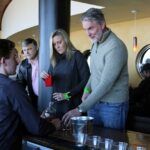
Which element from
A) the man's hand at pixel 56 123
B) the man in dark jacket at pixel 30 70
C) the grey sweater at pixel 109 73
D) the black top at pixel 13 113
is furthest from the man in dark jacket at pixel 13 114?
the man in dark jacket at pixel 30 70

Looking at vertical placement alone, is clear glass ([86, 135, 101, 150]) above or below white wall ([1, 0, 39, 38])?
below

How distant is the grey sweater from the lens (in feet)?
7.23

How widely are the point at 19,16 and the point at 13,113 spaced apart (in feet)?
24.8

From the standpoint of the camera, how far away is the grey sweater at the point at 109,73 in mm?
2203

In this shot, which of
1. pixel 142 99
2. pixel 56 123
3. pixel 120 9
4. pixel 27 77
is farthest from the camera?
pixel 120 9

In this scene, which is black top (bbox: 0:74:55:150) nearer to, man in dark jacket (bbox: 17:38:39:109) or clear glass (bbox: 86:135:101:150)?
clear glass (bbox: 86:135:101:150)

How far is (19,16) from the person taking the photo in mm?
9141

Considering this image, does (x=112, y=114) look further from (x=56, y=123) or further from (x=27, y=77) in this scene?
(x=27, y=77)

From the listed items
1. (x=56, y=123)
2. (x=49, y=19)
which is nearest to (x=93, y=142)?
(x=56, y=123)

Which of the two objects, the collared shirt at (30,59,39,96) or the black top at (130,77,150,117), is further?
the black top at (130,77,150,117)

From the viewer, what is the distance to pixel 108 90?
2.23 metres

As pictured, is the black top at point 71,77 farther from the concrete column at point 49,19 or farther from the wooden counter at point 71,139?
the concrete column at point 49,19

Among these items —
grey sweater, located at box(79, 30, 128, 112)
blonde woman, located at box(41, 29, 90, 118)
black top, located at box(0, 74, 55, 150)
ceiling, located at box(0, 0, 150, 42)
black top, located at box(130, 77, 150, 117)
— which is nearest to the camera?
black top, located at box(0, 74, 55, 150)

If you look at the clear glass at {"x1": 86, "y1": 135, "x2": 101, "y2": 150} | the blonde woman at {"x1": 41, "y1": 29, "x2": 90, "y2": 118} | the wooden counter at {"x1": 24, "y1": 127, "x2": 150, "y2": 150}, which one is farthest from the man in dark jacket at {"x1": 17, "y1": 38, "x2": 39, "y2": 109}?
the clear glass at {"x1": 86, "y1": 135, "x2": 101, "y2": 150}
